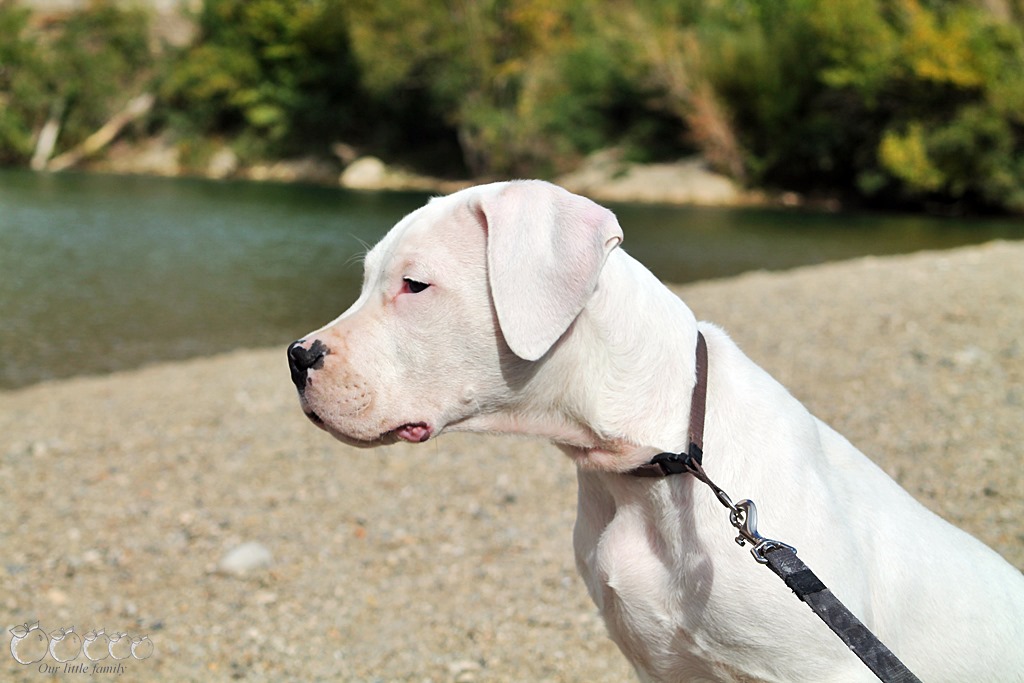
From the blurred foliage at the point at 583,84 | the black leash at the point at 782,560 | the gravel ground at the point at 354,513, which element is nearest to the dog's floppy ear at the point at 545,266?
the black leash at the point at 782,560

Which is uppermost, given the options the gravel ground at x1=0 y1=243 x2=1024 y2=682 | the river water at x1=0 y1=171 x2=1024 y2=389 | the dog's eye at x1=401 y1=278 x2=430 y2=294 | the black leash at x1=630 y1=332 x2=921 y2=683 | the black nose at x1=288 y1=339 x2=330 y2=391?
the dog's eye at x1=401 y1=278 x2=430 y2=294

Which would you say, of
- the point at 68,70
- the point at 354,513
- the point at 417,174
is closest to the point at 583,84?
the point at 417,174

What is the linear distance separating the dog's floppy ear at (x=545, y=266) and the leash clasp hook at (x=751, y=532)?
25.7 inches

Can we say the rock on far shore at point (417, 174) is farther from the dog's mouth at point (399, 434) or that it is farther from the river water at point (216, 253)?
the dog's mouth at point (399, 434)

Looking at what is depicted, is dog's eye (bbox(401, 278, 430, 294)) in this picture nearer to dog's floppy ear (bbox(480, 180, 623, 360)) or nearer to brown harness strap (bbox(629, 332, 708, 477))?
dog's floppy ear (bbox(480, 180, 623, 360))

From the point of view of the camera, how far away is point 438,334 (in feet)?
8.22

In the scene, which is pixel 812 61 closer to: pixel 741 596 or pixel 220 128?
pixel 220 128

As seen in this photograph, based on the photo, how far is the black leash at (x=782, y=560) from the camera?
2.20 meters

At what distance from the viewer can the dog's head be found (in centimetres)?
243

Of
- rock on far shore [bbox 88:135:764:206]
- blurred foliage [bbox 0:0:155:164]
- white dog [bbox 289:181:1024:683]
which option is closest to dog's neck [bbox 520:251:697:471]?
white dog [bbox 289:181:1024:683]

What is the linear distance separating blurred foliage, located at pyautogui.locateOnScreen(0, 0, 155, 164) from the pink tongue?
4705 cm

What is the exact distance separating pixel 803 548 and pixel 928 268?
10905 mm

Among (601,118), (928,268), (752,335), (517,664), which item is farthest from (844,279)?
(601,118)

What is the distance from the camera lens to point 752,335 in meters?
9.21
